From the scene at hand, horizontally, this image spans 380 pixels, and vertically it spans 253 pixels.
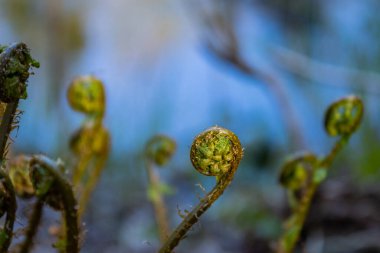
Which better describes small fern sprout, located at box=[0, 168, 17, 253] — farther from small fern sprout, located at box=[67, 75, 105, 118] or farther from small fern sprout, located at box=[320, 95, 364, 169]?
small fern sprout, located at box=[320, 95, 364, 169]

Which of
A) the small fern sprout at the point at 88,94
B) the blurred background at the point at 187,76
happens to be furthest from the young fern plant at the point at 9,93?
the blurred background at the point at 187,76

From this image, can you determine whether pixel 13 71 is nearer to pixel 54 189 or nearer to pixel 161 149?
pixel 54 189

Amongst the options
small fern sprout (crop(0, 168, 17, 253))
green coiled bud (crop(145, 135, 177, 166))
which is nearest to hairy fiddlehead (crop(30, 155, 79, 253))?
small fern sprout (crop(0, 168, 17, 253))

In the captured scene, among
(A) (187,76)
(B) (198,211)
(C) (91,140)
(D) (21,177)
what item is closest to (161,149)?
(C) (91,140)

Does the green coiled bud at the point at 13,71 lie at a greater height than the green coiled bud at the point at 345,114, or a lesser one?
lesser

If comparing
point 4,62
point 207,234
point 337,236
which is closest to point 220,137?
point 4,62

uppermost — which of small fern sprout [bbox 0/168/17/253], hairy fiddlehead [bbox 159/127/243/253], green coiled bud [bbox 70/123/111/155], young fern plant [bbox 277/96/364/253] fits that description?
green coiled bud [bbox 70/123/111/155]

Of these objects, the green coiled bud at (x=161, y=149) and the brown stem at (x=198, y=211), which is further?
the green coiled bud at (x=161, y=149)

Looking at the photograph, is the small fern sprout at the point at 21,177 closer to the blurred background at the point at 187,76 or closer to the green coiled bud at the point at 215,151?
the green coiled bud at the point at 215,151
